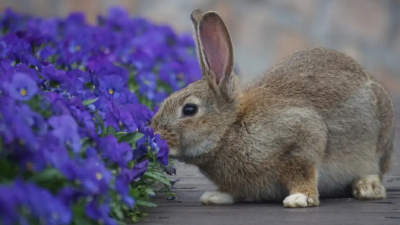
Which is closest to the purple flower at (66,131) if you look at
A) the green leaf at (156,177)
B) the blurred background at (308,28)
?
the green leaf at (156,177)

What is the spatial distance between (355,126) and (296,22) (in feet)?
23.5

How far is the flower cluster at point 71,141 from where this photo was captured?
2.74 metres

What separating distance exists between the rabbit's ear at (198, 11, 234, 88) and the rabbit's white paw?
0.96 m

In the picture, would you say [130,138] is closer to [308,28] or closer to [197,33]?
[197,33]

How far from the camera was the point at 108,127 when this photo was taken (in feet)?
12.9

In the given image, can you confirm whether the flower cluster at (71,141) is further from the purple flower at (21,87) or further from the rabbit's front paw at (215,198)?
the rabbit's front paw at (215,198)

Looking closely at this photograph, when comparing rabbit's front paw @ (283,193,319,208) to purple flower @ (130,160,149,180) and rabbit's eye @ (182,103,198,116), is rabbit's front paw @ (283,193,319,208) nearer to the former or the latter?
rabbit's eye @ (182,103,198,116)

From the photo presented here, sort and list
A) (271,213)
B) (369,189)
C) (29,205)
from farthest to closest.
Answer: (369,189) → (271,213) → (29,205)

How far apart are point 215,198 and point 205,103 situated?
540mm

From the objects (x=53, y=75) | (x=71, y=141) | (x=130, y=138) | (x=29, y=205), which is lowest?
(x=29, y=205)

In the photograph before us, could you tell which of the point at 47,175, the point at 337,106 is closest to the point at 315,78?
the point at 337,106

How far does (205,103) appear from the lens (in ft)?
15.1

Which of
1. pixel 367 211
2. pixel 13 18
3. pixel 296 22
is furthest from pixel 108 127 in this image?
pixel 296 22

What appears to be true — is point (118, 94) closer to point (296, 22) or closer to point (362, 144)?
point (362, 144)
